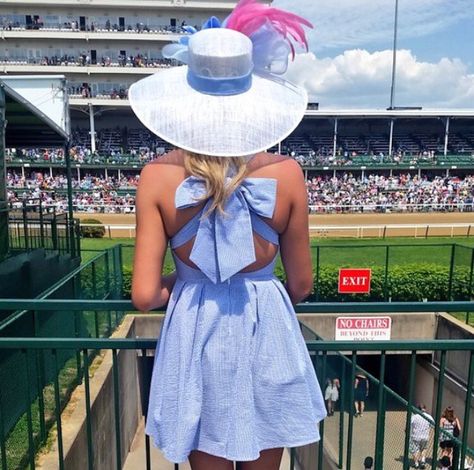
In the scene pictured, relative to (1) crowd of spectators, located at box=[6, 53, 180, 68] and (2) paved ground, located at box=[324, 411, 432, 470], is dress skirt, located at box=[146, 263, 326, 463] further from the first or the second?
(1) crowd of spectators, located at box=[6, 53, 180, 68]

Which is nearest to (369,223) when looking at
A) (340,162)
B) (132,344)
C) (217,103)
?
(340,162)

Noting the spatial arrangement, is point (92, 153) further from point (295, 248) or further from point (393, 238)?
point (295, 248)

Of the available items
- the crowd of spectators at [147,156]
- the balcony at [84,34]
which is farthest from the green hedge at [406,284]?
the balcony at [84,34]

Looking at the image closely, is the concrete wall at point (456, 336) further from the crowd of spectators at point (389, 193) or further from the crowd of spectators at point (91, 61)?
the crowd of spectators at point (91, 61)

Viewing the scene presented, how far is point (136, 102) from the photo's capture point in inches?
60.1

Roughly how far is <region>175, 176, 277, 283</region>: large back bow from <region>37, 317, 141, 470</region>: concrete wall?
4.19 meters

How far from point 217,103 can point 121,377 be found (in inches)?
307

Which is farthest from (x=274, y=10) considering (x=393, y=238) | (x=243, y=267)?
(x=393, y=238)

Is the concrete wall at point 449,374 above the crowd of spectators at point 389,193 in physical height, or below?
below

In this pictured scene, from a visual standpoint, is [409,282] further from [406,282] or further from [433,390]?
[433,390]

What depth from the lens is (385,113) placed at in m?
41.8

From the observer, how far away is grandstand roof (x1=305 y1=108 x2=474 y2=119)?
136ft

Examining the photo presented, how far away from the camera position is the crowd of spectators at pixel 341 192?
2817 cm

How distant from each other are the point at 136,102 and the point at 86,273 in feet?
22.7
